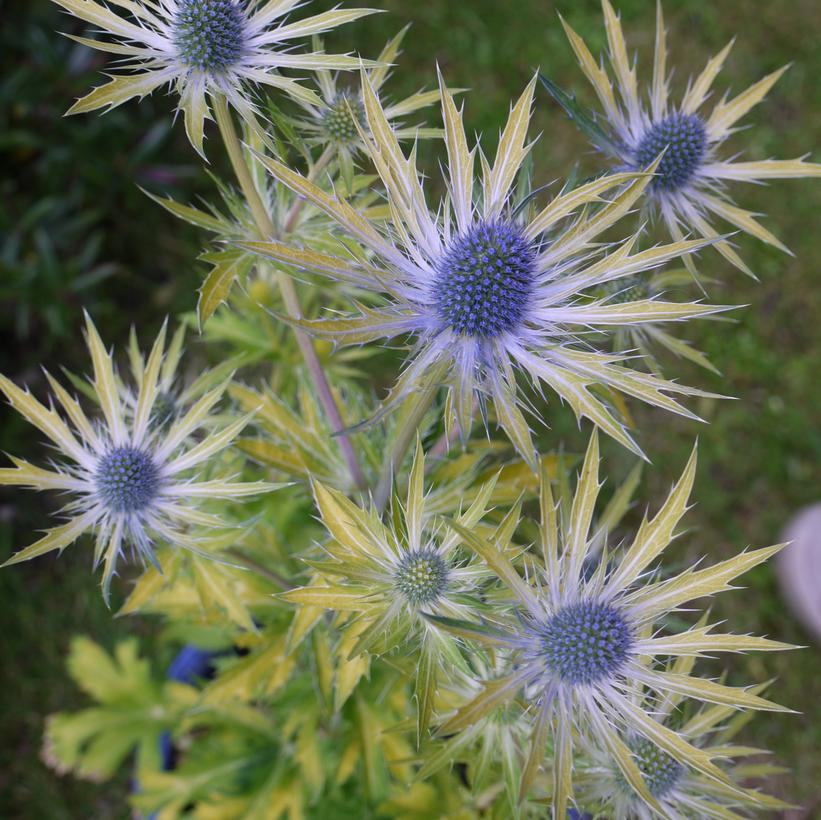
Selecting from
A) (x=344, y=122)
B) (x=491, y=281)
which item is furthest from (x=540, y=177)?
(x=491, y=281)

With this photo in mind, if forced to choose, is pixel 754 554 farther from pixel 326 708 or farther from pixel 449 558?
pixel 326 708

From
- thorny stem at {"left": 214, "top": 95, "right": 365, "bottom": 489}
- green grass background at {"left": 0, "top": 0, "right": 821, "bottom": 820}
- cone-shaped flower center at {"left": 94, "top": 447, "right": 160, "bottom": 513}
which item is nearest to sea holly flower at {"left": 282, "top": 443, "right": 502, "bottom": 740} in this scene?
thorny stem at {"left": 214, "top": 95, "right": 365, "bottom": 489}

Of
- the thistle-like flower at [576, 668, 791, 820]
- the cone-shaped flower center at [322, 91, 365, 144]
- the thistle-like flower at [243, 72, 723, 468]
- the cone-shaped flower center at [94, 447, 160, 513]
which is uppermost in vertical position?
the cone-shaped flower center at [322, 91, 365, 144]

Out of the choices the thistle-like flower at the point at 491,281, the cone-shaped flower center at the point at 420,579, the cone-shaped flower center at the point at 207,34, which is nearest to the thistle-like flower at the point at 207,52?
the cone-shaped flower center at the point at 207,34

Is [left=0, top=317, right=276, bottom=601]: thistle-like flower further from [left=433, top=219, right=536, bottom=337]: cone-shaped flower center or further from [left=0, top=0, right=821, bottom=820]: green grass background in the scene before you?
[left=0, top=0, right=821, bottom=820]: green grass background

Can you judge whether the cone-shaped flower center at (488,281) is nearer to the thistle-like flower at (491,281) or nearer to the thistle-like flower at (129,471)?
the thistle-like flower at (491,281)

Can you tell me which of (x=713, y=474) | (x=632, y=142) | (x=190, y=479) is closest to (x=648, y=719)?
(x=190, y=479)
